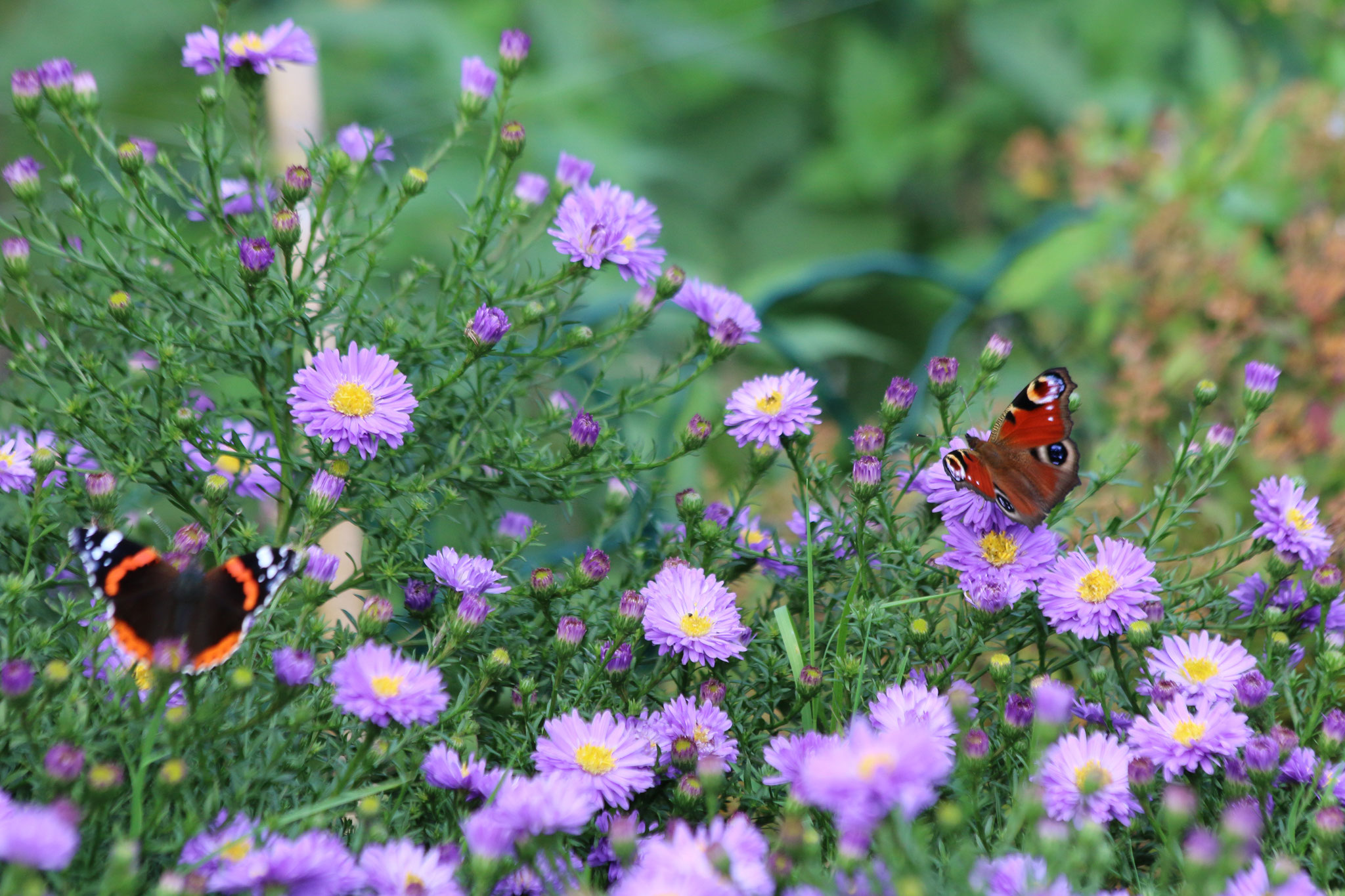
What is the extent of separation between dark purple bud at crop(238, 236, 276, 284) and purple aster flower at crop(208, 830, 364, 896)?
1.28 feet

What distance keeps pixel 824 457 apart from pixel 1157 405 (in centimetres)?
75

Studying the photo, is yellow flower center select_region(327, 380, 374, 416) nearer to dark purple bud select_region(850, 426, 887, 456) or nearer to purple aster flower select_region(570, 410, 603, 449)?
purple aster flower select_region(570, 410, 603, 449)

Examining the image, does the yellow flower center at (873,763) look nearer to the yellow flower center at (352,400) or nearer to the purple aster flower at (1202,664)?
the purple aster flower at (1202,664)

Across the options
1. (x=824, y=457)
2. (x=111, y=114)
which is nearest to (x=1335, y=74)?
(x=824, y=457)

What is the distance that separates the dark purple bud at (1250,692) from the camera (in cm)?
74

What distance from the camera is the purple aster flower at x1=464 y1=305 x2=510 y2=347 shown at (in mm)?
815

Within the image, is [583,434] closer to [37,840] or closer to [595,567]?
[595,567]

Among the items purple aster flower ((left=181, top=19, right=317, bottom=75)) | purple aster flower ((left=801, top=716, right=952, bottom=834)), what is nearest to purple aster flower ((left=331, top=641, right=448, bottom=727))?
purple aster flower ((left=801, top=716, right=952, bottom=834))

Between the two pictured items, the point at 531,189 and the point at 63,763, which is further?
the point at 531,189

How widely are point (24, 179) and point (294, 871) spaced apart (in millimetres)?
654

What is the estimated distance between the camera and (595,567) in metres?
0.81

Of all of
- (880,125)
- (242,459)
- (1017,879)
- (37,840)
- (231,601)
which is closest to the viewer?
(37,840)

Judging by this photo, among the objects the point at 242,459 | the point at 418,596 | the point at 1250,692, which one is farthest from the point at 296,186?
the point at 1250,692

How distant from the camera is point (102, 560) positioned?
704 millimetres
